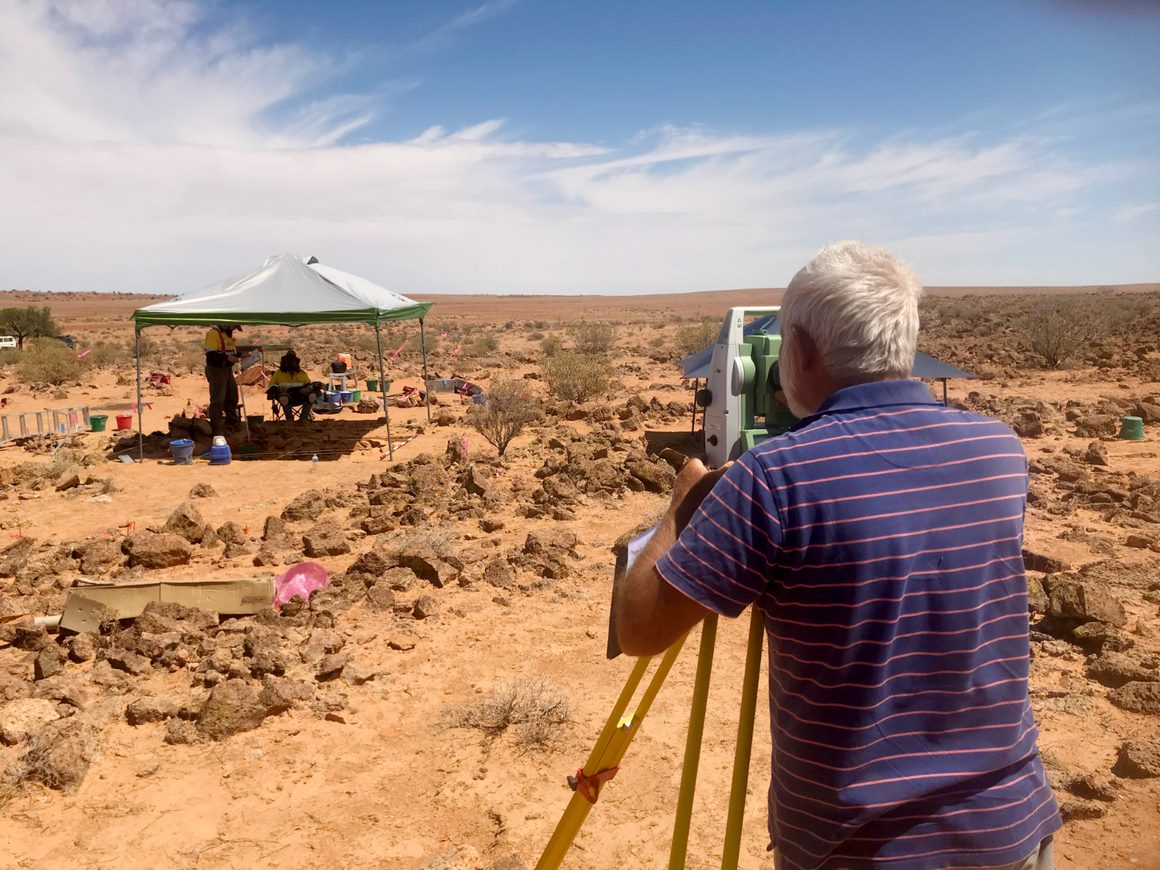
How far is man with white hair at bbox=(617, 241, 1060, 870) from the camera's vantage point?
1240 millimetres

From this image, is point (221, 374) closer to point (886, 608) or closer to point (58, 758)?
point (58, 758)

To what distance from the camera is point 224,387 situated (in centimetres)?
1169

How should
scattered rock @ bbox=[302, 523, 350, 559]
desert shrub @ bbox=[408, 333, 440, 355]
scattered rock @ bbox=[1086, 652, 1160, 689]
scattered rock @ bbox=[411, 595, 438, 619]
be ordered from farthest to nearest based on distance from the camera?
desert shrub @ bbox=[408, 333, 440, 355]
scattered rock @ bbox=[302, 523, 350, 559]
scattered rock @ bbox=[411, 595, 438, 619]
scattered rock @ bbox=[1086, 652, 1160, 689]

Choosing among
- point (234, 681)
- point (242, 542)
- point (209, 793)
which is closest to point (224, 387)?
point (242, 542)

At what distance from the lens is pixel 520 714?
3.99 meters

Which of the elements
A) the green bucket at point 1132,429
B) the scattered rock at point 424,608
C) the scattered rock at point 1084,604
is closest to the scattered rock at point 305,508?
the scattered rock at point 424,608

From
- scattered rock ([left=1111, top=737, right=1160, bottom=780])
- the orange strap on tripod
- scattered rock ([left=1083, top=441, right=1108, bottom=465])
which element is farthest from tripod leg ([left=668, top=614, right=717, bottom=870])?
scattered rock ([left=1083, top=441, right=1108, bottom=465])

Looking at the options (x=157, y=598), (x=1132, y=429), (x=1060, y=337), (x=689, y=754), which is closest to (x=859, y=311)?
(x=689, y=754)

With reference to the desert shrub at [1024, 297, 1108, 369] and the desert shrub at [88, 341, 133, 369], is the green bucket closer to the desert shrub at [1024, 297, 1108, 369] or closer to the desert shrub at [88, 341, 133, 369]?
the desert shrub at [1024, 297, 1108, 369]

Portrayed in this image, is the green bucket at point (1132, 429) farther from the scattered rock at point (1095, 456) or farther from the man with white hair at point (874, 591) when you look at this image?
the man with white hair at point (874, 591)

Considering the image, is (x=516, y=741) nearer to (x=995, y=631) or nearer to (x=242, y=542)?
(x=995, y=631)

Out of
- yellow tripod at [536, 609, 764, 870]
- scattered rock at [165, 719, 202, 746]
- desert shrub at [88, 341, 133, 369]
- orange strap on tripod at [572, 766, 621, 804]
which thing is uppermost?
desert shrub at [88, 341, 133, 369]

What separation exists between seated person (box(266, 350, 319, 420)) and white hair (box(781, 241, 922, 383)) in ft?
39.3

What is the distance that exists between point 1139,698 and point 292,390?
36.4 feet
